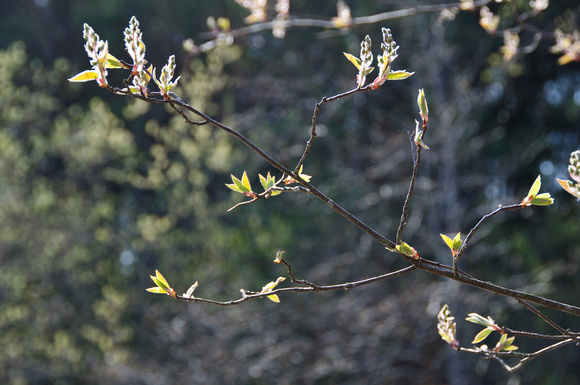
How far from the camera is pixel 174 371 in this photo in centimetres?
586

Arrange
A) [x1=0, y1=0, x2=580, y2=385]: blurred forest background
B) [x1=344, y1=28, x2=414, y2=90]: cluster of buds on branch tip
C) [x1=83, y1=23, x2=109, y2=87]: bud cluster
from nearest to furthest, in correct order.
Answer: [x1=83, y1=23, x2=109, y2=87]: bud cluster, [x1=344, y1=28, x2=414, y2=90]: cluster of buds on branch tip, [x1=0, y1=0, x2=580, y2=385]: blurred forest background

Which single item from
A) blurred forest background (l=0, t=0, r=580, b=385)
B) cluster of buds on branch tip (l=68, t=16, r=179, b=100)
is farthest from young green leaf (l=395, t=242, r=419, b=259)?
blurred forest background (l=0, t=0, r=580, b=385)

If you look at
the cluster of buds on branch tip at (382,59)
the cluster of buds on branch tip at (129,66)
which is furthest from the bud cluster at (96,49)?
the cluster of buds on branch tip at (382,59)

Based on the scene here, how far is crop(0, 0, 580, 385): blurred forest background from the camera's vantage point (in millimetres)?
5539

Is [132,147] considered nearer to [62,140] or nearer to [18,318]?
[62,140]

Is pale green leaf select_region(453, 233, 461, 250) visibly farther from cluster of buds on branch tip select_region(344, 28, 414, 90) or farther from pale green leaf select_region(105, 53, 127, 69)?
pale green leaf select_region(105, 53, 127, 69)

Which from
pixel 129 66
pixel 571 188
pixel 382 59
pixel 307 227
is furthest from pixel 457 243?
pixel 307 227

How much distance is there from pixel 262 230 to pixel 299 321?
58.3 inches

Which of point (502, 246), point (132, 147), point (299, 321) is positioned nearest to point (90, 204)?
point (132, 147)

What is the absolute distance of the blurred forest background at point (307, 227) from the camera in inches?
218

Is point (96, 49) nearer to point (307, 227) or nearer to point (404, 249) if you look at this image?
point (404, 249)

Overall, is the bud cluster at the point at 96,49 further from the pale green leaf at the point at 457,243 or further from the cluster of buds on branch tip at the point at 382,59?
the pale green leaf at the point at 457,243

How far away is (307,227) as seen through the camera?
6410 millimetres

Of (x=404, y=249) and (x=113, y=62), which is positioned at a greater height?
(x=113, y=62)
